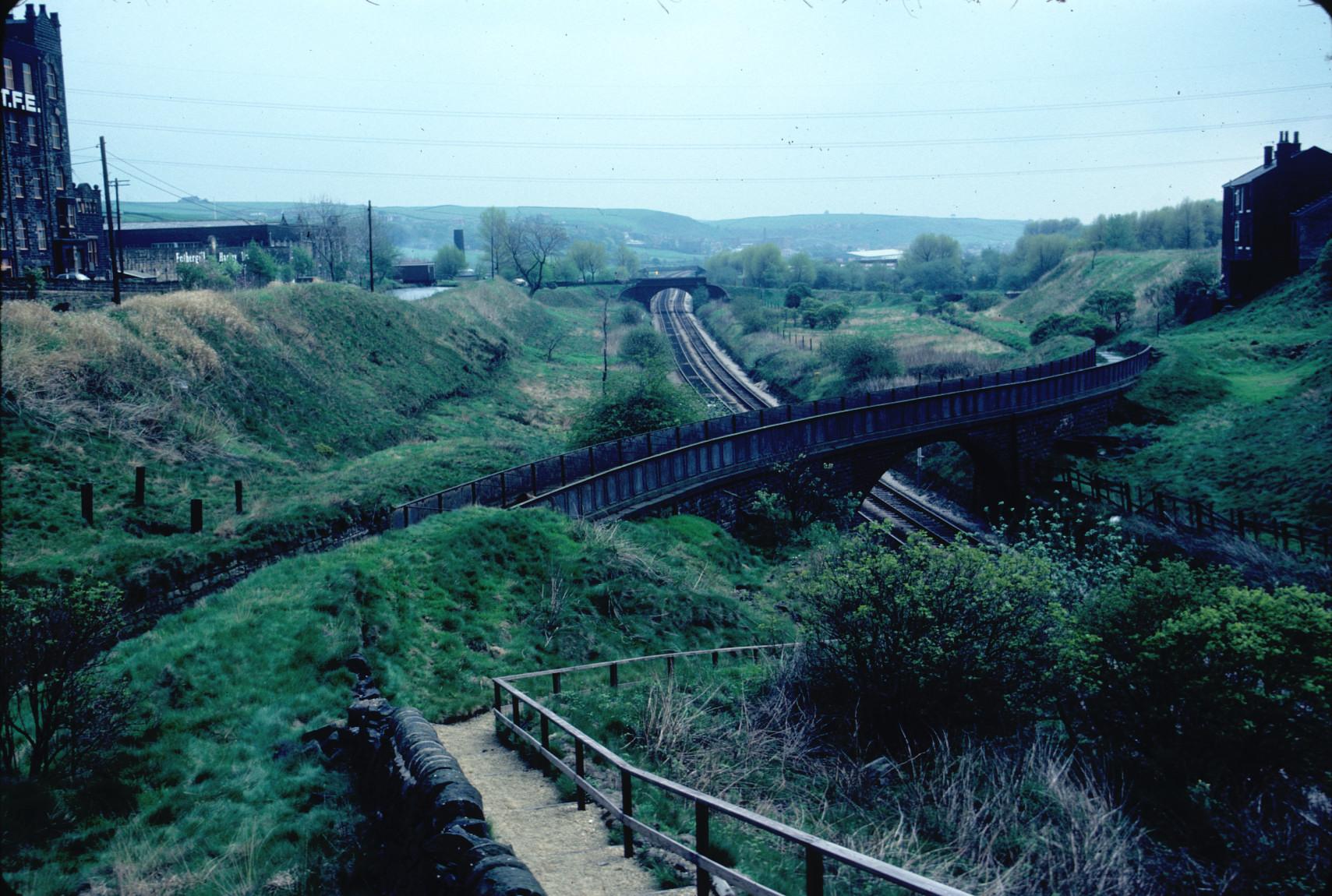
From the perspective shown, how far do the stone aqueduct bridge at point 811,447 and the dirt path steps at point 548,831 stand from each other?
1078 cm

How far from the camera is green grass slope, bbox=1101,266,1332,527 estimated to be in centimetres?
3578

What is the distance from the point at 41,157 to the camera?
178ft

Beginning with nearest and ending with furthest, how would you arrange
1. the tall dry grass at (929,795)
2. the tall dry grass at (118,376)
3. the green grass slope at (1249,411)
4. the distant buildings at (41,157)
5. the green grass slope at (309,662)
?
the tall dry grass at (929,795) < the green grass slope at (309,662) < the tall dry grass at (118,376) < the green grass slope at (1249,411) < the distant buildings at (41,157)

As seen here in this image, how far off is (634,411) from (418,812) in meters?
27.9

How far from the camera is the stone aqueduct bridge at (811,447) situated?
1016 inches

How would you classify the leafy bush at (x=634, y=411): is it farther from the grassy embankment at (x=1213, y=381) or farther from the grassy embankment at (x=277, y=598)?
the grassy embankment at (x=1213, y=381)

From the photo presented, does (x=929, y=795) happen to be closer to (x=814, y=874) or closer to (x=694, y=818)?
(x=694, y=818)

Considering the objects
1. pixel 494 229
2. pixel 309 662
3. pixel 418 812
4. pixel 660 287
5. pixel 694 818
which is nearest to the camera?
pixel 418 812

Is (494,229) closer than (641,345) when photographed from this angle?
No

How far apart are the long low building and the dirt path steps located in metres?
87.5

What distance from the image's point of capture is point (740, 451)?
31.0 meters

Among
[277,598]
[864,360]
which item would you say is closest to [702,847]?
[277,598]

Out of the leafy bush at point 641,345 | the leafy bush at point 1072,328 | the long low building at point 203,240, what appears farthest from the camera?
the long low building at point 203,240

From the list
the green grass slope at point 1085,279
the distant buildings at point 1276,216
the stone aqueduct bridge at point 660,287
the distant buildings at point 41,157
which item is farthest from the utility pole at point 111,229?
the stone aqueduct bridge at point 660,287
